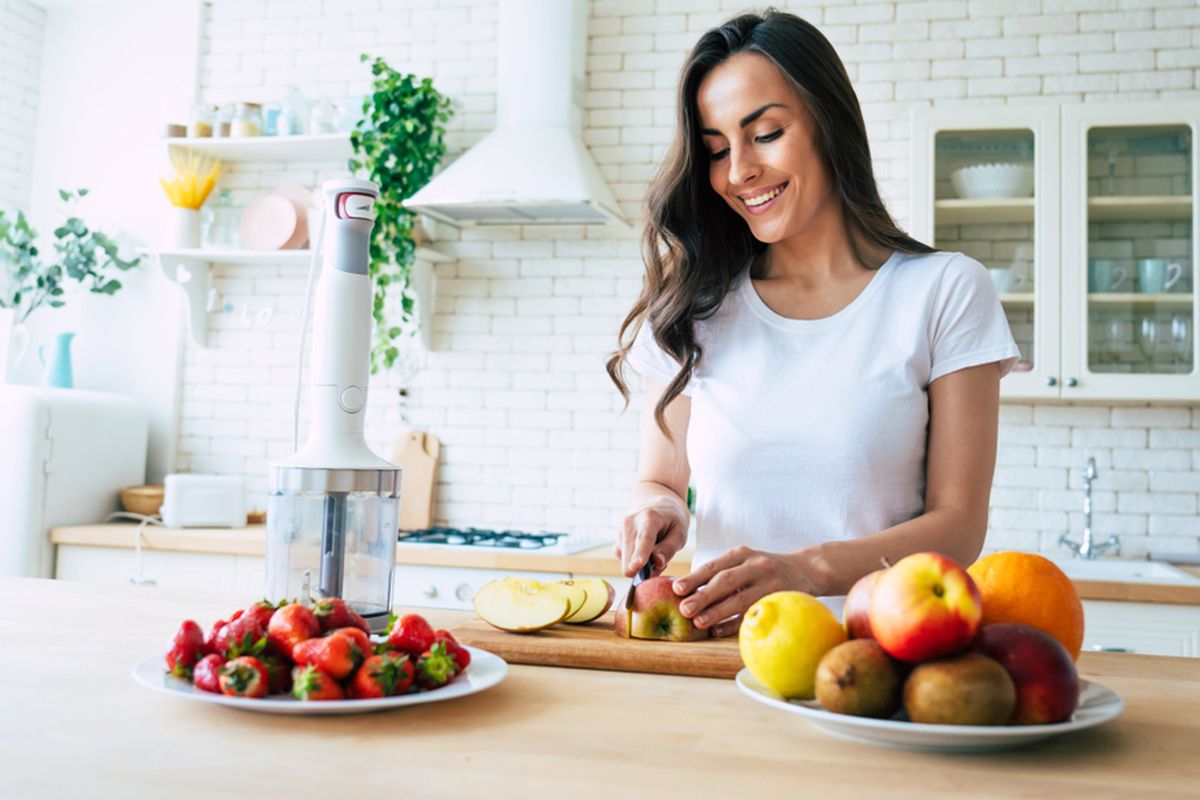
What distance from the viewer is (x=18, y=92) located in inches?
171

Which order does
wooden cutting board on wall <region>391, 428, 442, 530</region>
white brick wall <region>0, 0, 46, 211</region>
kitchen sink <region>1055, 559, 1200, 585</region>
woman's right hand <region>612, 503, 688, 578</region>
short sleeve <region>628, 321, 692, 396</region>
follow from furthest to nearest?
white brick wall <region>0, 0, 46, 211</region>
wooden cutting board on wall <region>391, 428, 442, 530</region>
kitchen sink <region>1055, 559, 1200, 585</region>
short sleeve <region>628, 321, 692, 396</region>
woman's right hand <region>612, 503, 688, 578</region>

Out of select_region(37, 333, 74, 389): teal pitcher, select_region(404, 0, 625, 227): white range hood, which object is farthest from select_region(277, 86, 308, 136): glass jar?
select_region(37, 333, 74, 389): teal pitcher

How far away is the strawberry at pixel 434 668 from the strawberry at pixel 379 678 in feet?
0.11

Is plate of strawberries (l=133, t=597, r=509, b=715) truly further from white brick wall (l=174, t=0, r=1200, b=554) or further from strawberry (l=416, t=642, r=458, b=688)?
white brick wall (l=174, t=0, r=1200, b=554)

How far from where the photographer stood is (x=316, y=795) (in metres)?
0.78

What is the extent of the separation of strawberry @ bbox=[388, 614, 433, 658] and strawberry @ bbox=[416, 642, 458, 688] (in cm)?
1

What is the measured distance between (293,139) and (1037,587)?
3.45 metres

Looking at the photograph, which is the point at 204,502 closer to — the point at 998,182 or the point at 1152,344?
the point at 998,182

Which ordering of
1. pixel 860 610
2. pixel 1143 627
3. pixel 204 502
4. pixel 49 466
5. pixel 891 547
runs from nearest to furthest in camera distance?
pixel 860 610
pixel 891 547
pixel 1143 627
pixel 49 466
pixel 204 502

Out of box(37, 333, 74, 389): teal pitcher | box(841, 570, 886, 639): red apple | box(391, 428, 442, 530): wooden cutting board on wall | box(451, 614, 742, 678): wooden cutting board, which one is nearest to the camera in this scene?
box(841, 570, 886, 639): red apple

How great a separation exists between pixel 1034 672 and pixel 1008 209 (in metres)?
2.82

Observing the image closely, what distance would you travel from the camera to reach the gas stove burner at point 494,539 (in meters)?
3.37

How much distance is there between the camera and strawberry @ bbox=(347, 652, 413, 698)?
3.16 feet

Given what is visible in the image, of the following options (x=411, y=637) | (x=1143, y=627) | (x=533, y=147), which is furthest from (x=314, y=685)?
(x=533, y=147)
